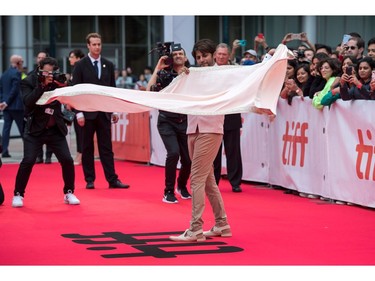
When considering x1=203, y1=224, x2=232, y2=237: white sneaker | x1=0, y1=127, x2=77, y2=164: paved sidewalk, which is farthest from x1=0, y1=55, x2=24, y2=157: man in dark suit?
x1=203, y1=224, x2=232, y2=237: white sneaker

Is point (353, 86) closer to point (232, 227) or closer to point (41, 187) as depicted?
point (232, 227)

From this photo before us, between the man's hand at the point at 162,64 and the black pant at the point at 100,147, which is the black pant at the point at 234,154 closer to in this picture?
the black pant at the point at 100,147

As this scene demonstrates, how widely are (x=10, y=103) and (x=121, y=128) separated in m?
2.50

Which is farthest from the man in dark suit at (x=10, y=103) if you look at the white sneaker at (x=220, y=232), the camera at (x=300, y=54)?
the white sneaker at (x=220, y=232)

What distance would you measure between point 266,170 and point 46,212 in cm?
415

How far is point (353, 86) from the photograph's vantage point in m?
11.5

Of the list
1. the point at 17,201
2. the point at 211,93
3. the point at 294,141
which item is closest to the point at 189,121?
the point at 211,93

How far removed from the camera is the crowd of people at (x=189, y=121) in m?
8.89

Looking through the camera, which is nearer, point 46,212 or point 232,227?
point 232,227

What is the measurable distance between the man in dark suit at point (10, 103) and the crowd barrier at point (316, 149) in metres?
6.10

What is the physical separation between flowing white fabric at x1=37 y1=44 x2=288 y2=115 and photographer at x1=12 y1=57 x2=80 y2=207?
6.01 ft

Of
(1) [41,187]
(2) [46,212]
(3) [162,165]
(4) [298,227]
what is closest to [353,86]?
(4) [298,227]

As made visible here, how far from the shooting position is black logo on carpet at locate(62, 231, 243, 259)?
26.5ft

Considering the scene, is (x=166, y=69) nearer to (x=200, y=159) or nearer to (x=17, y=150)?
(x=200, y=159)
